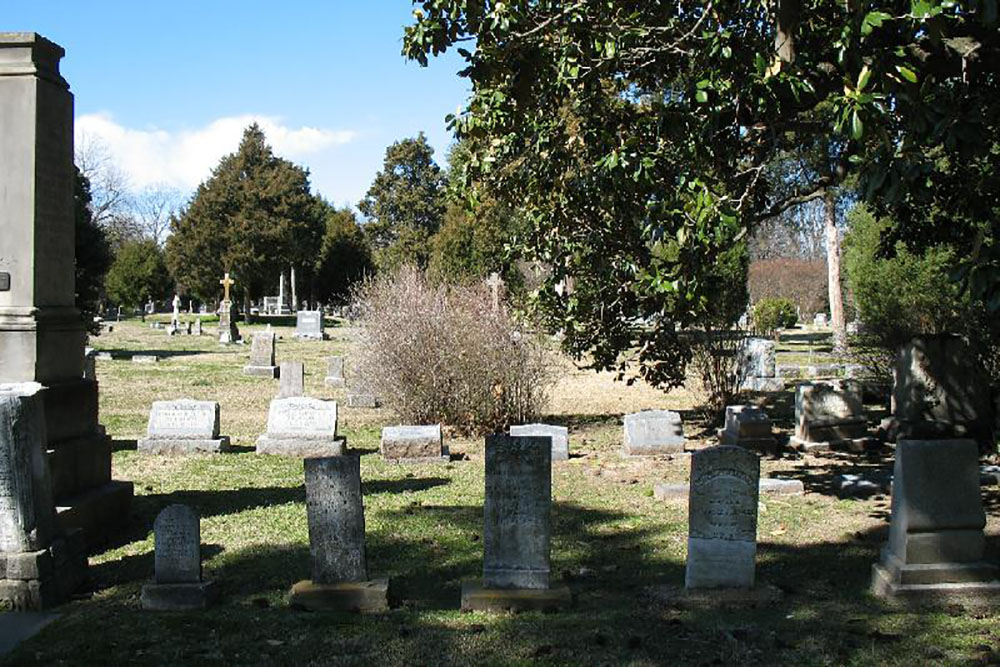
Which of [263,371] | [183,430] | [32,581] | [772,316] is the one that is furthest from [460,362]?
[772,316]

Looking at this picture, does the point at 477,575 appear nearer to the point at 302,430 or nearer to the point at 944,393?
→ the point at 302,430

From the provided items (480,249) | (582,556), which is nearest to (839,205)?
(480,249)

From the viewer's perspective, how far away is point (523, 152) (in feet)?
40.0

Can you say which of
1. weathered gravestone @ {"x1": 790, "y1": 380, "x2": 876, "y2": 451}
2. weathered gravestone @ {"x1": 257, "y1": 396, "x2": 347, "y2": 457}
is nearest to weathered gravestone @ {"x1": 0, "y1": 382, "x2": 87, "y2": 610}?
weathered gravestone @ {"x1": 257, "y1": 396, "x2": 347, "y2": 457}

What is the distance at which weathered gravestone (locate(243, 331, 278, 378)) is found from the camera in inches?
1071

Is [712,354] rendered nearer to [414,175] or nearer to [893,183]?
[893,183]

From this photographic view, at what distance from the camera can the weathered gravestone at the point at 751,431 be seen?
14.5 m

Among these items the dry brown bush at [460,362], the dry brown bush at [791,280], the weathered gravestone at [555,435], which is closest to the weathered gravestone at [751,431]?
the weathered gravestone at [555,435]

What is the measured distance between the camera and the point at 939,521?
6809 millimetres

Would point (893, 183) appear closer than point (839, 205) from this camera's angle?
Yes

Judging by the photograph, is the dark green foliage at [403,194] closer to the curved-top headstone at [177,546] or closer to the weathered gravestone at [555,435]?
the weathered gravestone at [555,435]

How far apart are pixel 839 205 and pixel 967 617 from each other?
130 ft

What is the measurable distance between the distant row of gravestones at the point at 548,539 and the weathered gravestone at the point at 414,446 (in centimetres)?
664

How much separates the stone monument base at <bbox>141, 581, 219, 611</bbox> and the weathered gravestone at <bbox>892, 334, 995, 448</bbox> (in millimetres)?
11534
